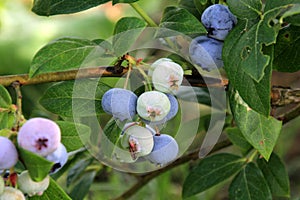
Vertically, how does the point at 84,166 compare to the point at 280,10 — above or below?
below

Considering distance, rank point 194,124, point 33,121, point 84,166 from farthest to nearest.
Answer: point 84,166 → point 194,124 → point 33,121

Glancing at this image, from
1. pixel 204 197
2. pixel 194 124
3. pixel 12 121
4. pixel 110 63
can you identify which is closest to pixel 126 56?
pixel 110 63

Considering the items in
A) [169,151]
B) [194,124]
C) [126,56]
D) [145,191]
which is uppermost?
[126,56]

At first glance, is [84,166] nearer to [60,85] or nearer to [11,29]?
[60,85]

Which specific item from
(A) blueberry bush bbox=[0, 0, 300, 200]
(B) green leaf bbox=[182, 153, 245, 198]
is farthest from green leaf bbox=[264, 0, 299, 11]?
(B) green leaf bbox=[182, 153, 245, 198]

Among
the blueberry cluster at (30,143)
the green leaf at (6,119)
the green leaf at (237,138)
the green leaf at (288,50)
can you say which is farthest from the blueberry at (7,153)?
the green leaf at (237,138)

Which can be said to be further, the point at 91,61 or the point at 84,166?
the point at 84,166

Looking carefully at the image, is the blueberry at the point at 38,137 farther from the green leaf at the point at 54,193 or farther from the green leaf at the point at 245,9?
the green leaf at the point at 245,9
